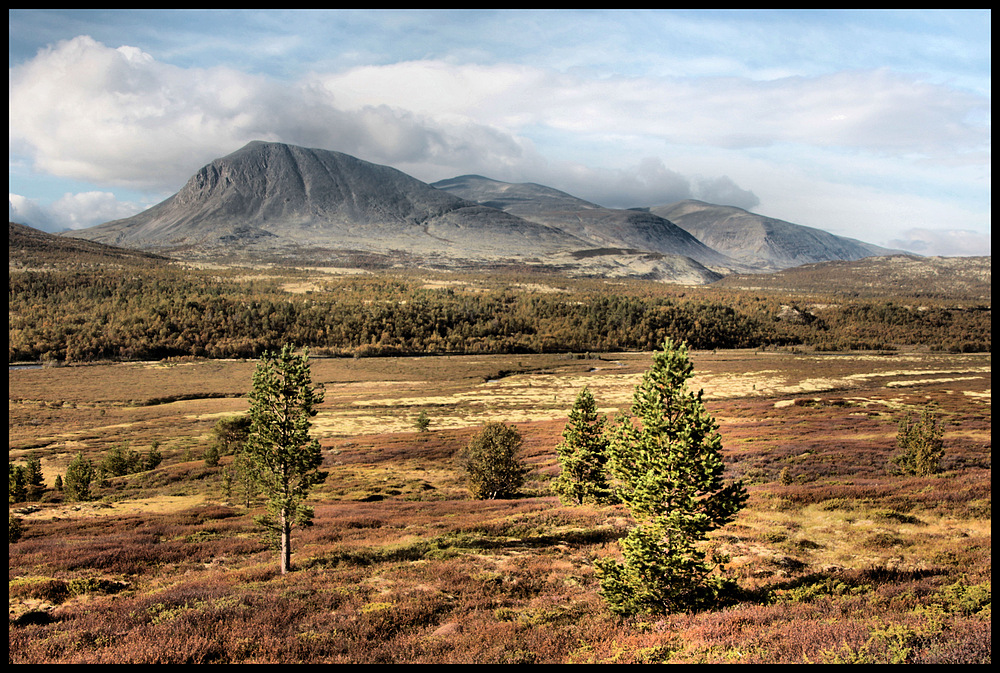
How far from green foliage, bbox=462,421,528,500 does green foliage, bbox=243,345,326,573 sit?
20.5 m

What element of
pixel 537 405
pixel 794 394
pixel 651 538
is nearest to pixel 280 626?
pixel 651 538

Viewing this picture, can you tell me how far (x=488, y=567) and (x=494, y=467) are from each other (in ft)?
62.6

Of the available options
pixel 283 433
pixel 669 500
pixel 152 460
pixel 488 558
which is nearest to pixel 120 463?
pixel 152 460

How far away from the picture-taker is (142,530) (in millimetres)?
31453

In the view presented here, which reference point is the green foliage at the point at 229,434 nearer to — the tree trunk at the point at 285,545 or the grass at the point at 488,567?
the grass at the point at 488,567

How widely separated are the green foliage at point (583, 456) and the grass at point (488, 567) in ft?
5.67

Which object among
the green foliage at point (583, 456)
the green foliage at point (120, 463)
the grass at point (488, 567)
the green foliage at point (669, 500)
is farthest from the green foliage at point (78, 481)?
the green foliage at point (669, 500)

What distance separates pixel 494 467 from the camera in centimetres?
4238

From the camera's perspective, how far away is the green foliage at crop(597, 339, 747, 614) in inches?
611

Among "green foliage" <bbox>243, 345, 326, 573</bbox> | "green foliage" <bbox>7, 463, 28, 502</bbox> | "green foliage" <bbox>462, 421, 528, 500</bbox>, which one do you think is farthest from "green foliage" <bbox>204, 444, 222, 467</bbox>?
"green foliage" <bbox>243, 345, 326, 573</bbox>

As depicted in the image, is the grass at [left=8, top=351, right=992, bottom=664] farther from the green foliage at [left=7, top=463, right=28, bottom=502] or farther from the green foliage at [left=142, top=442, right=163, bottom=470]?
the green foliage at [left=7, top=463, right=28, bottom=502]

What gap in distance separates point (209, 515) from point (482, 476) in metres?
19.7

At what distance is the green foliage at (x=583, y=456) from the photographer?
35.8m

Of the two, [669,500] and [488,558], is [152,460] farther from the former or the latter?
[669,500]
